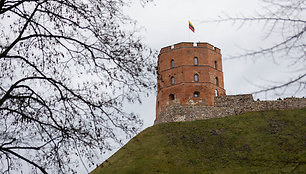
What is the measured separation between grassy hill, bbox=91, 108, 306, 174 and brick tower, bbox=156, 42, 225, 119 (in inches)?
168

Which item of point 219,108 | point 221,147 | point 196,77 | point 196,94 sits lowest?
point 221,147

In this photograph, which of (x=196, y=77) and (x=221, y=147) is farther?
(x=196, y=77)

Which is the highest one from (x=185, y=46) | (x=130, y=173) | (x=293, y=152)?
(x=185, y=46)

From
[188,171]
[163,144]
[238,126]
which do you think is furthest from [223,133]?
[188,171]

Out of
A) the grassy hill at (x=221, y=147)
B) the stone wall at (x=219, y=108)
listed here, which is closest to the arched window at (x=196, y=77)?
the stone wall at (x=219, y=108)

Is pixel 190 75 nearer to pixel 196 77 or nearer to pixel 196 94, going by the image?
pixel 196 77

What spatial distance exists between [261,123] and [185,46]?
12.4 m

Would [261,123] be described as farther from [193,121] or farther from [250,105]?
[193,121]

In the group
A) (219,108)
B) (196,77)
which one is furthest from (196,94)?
(219,108)

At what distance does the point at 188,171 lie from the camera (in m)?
20.5

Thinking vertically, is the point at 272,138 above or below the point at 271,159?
above

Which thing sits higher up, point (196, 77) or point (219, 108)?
point (196, 77)

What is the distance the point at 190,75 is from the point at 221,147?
11.4 m

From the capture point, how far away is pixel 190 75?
110 ft
